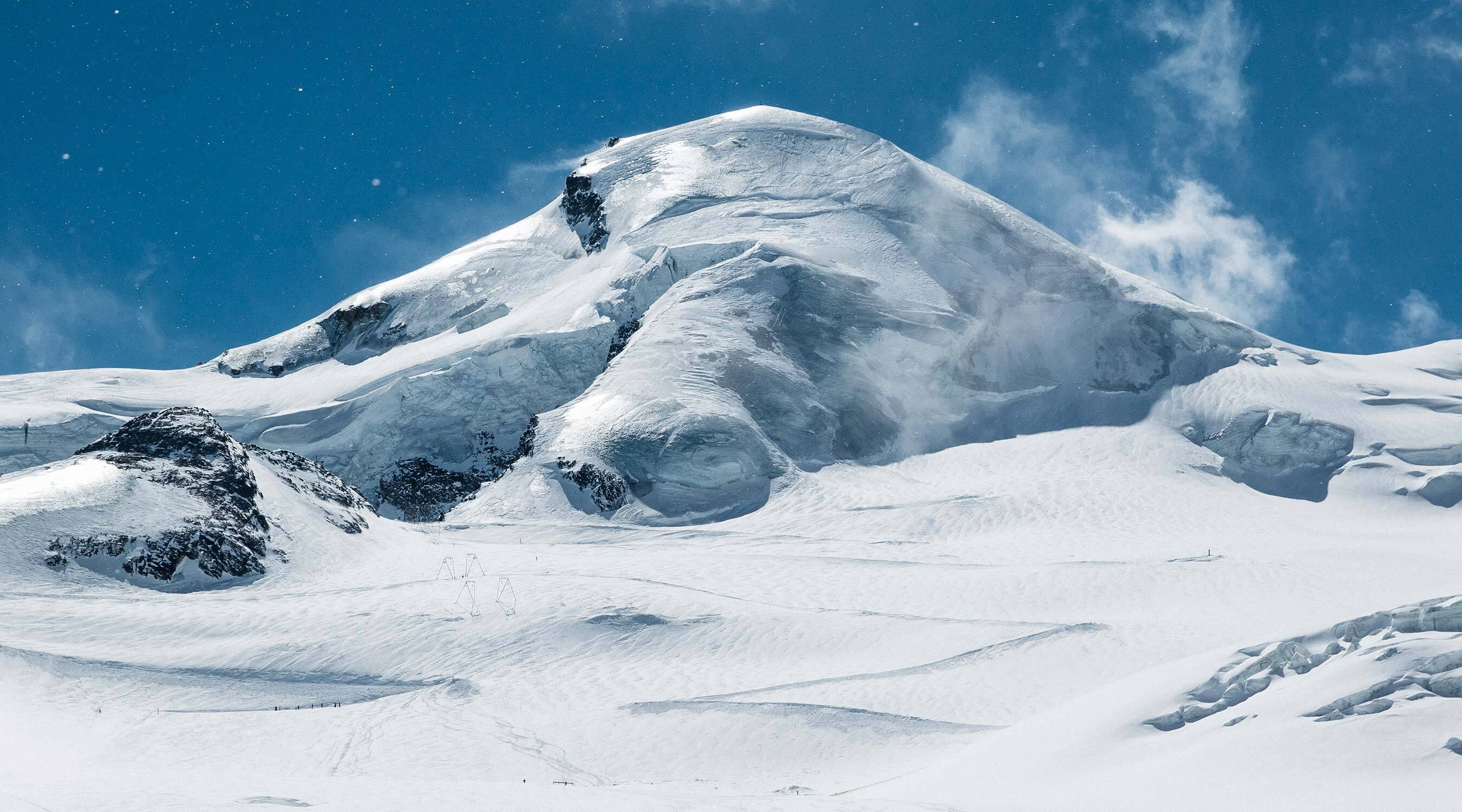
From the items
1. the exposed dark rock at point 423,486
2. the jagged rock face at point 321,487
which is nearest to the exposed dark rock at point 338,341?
the exposed dark rock at point 423,486

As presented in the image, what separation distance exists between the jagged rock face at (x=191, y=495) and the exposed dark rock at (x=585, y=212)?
128 ft

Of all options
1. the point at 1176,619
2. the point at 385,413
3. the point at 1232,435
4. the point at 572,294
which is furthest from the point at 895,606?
the point at 572,294

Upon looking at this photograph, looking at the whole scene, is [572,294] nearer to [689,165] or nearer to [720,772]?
[689,165]

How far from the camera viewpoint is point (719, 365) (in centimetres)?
5519

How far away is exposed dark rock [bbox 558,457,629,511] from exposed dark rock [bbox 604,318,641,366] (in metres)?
12.4

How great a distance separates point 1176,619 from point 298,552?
88.2ft

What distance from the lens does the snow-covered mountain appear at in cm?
1543

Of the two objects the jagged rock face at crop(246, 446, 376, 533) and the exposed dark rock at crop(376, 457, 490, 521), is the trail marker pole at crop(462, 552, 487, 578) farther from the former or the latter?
the exposed dark rock at crop(376, 457, 490, 521)

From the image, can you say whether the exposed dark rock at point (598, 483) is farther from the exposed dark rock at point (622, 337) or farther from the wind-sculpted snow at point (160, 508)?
the exposed dark rock at point (622, 337)

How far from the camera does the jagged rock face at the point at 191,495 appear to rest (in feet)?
109

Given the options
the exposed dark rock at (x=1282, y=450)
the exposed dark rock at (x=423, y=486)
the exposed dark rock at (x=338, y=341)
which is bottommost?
the exposed dark rock at (x=1282, y=450)

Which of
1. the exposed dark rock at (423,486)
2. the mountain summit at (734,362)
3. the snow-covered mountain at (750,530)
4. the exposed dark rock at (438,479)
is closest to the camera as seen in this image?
the snow-covered mountain at (750,530)

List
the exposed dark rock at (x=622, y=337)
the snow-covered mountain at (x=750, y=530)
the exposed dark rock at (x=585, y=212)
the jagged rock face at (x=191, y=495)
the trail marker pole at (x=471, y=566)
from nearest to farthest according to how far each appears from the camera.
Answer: the snow-covered mountain at (x=750, y=530) < the jagged rock face at (x=191, y=495) < the trail marker pole at (x=471, y=566) < the exposed dark rock at (x=622, y=337) < the exposed dark rock at (x=585, y=212)

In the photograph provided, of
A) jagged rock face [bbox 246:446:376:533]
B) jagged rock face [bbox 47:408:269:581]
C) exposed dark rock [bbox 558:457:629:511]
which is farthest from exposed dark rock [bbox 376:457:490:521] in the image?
jagged rock face [bbox 47:408:269:581]
